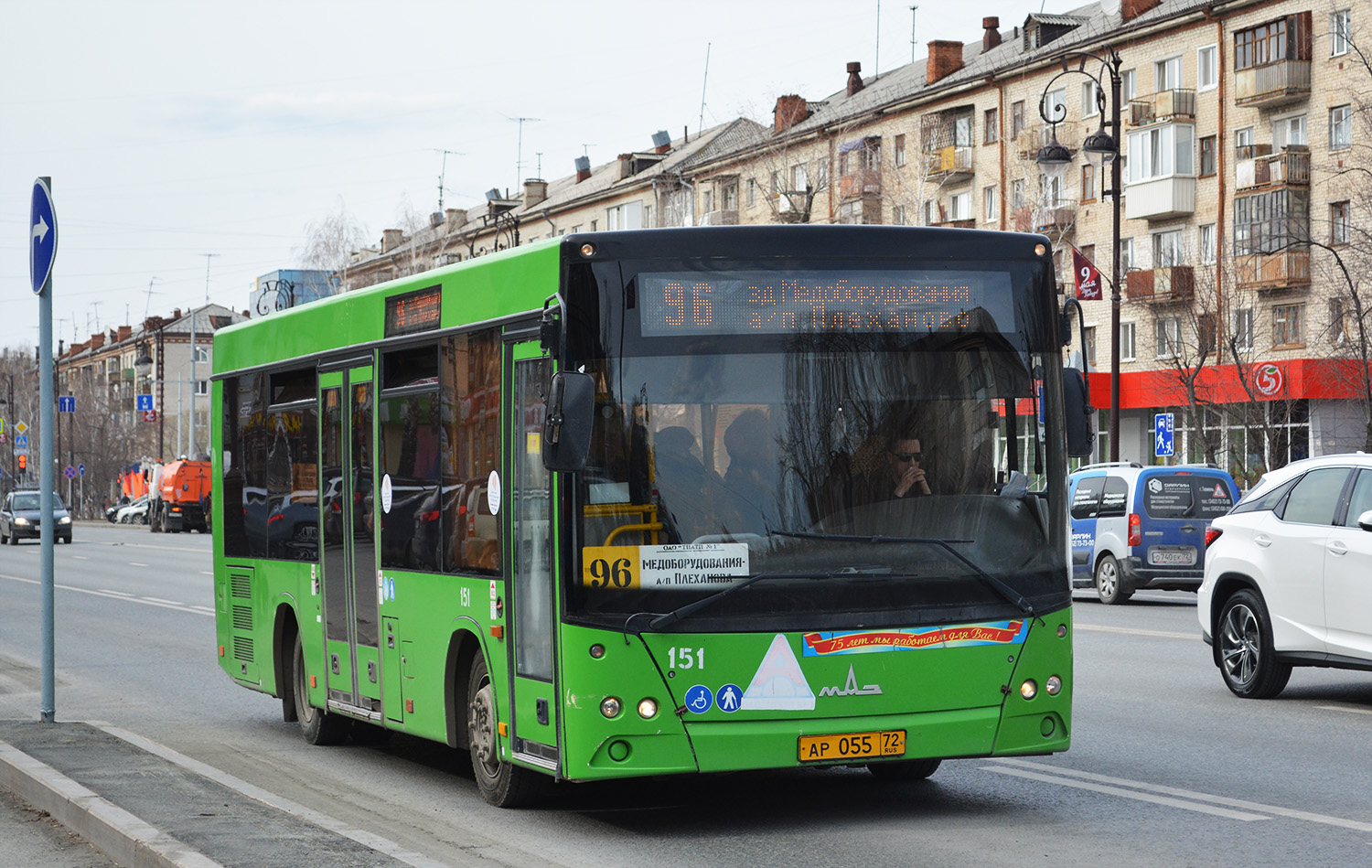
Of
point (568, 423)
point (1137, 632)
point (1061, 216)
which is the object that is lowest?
point (1137, 632)

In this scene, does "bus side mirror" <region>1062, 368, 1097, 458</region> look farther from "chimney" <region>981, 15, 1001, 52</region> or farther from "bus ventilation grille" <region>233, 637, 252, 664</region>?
"chimney" <region>981, 15, 1001, 52</region>

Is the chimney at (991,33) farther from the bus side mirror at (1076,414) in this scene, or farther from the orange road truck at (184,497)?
the bus side mirror at (1076,414)

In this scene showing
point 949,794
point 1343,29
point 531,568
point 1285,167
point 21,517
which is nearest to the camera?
point 531,568

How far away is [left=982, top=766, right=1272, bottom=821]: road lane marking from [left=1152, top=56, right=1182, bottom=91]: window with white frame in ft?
161

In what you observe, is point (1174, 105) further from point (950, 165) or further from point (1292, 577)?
point (1292, 577)

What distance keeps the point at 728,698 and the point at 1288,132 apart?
47944 millimetres

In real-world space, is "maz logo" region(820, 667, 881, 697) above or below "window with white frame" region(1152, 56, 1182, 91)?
below

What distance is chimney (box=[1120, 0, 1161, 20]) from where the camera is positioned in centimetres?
5894

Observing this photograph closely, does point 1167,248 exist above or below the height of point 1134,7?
below

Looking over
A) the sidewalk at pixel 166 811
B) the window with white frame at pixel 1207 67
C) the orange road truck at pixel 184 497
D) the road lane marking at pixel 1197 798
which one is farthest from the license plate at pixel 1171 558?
the orange road truck at pixel 184 497

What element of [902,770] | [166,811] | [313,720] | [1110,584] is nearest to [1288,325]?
[1110,584]

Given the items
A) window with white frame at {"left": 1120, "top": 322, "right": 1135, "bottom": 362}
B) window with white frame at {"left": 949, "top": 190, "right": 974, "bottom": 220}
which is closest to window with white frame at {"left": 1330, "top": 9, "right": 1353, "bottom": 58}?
window with white frame at {"left": 1120, "top": 322, "right": 1135, "bottom": 362}

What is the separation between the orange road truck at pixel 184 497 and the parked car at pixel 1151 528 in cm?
5510

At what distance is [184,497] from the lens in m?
76.8
